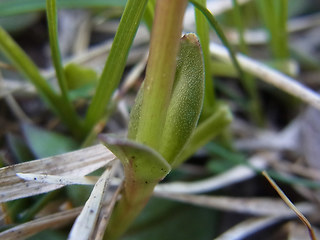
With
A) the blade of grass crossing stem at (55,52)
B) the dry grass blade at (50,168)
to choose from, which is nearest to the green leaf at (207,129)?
the dry grass blade at (50,168)

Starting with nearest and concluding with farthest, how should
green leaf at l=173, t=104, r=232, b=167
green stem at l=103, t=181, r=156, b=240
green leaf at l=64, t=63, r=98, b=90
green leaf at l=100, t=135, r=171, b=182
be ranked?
green leaf at l=100, t=135, r=171, b=182, green stem at l=103, t=181, r=156, b=240, green leaf at l=173, t=104, r=232, b=167, green leaf at l=64, t=63, r=98, b=90

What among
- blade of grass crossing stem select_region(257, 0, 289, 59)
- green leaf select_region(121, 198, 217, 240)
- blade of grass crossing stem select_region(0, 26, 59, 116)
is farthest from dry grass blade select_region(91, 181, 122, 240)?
blade of grass crossing stem select_region(257, 0, 289, 59)

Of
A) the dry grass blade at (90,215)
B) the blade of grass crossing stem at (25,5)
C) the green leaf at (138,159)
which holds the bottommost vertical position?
the dry grass blade at (90,215)

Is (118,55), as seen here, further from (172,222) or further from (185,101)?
(172,222)

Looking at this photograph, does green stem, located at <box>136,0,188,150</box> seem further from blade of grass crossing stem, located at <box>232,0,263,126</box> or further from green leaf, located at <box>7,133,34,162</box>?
blade of grass crossing stem, located at <box>232,0,263,126</box>

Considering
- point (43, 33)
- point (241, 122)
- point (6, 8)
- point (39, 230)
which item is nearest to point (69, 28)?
point (43, 33)

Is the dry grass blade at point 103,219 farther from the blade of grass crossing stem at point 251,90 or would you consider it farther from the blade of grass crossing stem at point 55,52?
the blade of grass crossing stem at point 251,90
